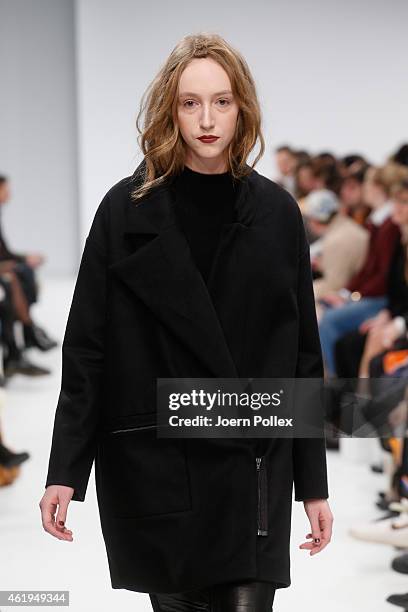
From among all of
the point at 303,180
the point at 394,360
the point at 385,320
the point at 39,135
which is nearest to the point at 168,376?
the point at 394,360

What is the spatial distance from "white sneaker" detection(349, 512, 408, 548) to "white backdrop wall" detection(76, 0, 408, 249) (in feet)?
9.78

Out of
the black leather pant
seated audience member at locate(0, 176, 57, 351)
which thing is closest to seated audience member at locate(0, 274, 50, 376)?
seated audience member at locate(0, 176, 57, 351)

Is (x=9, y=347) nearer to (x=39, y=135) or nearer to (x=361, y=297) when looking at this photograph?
(x=361, y=297)

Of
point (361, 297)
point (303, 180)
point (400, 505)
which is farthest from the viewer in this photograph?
point (303, 180)

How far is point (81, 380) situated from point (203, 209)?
33 cm

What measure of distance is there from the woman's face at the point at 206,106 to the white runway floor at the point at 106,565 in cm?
148

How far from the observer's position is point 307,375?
1907 mm

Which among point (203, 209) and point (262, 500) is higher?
point (203, 209)

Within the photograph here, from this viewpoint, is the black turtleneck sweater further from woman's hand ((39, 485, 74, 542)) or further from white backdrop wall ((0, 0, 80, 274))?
white backdrop wall ((0, 0, 80, 274))

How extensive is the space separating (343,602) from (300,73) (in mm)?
5555

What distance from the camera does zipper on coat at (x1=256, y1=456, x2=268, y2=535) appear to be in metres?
1.86

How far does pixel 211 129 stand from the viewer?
184cm

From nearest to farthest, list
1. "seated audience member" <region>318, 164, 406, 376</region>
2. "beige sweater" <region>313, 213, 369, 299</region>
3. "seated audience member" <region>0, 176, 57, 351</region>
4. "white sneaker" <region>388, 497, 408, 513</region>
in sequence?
"white sneaker" <region>388, 497, 408, 513</region> → "seated audience member" <region>318, 164, 406, 376</region> → "beige sweater" <region>313, 213, 369, 299</region> → "seated audience member" <region>0, 176, 57, 351</region>

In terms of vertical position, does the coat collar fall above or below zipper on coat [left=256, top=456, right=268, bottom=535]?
above
